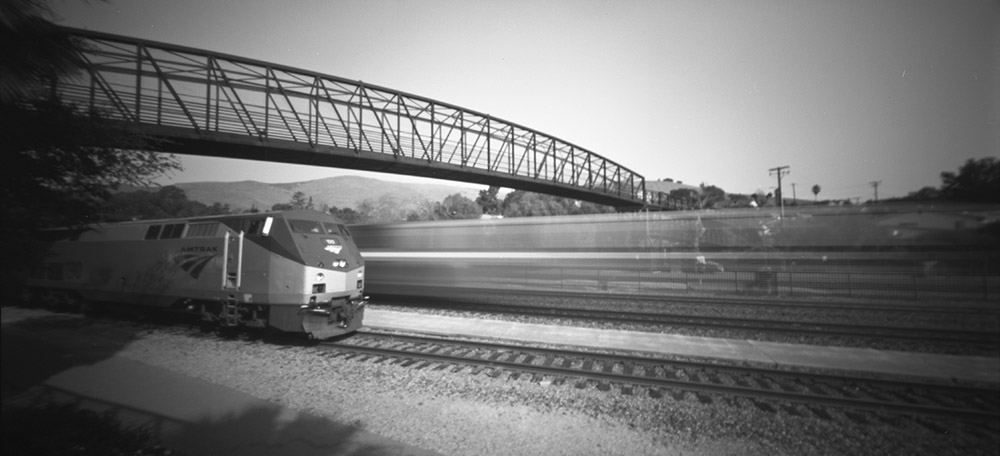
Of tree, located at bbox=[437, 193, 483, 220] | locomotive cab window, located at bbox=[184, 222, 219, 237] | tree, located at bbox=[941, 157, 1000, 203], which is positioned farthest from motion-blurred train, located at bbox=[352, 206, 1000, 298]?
tree, located at bbox=[437, 193, 483, 220]

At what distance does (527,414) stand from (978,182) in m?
6.09

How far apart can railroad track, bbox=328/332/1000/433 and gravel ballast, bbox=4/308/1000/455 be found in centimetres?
15

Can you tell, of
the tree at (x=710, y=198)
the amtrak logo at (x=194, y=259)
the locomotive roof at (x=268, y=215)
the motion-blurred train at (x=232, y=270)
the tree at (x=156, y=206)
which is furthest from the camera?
the tree at (x=710, y=198)

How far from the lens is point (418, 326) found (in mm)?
9852

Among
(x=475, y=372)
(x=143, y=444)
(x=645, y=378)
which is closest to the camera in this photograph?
(x=143, y=444)

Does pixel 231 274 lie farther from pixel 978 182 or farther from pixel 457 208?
pixel 457 208

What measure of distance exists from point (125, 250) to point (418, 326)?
7762mm

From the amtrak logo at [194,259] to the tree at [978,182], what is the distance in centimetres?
1270

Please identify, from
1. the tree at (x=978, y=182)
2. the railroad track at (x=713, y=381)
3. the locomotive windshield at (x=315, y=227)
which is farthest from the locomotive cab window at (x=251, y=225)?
the tree at (x=978, y=182)

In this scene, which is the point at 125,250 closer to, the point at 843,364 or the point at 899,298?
the point at 843,364

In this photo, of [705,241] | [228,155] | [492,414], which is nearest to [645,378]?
[492,414]

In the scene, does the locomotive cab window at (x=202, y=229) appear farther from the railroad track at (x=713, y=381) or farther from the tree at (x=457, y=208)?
the tree at (x=457, y=208)

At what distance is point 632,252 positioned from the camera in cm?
1449

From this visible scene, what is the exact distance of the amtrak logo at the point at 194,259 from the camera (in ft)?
26.7
